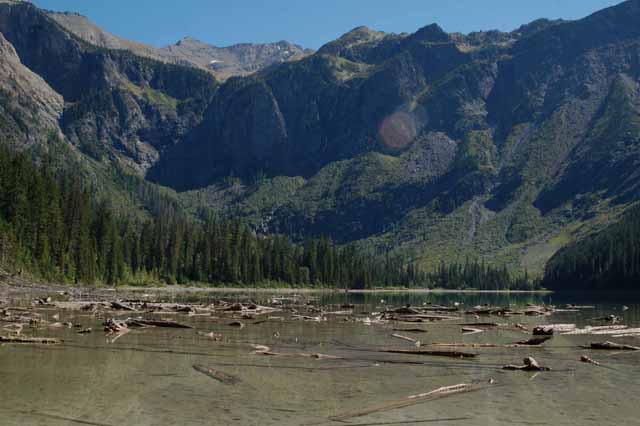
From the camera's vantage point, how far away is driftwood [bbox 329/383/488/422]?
697 inches

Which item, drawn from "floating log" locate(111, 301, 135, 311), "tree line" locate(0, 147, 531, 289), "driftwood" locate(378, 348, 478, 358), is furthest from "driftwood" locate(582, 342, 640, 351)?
"tree line" locate(0, 147, 531, 289)

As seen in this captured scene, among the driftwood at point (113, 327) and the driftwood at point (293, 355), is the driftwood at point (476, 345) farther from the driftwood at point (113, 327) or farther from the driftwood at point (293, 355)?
the driftwood at point (113, 327)

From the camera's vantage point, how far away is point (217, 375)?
930 inches

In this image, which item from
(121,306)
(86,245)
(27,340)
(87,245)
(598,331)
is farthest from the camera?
(87,245)

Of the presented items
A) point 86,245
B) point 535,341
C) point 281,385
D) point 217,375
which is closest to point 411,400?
point 281,385

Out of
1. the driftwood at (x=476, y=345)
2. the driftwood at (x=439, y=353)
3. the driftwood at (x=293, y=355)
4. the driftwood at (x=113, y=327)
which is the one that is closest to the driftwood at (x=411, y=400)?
the driftwood at (x=439, y=353)

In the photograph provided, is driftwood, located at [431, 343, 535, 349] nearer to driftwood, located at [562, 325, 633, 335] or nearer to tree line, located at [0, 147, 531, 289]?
driftwood, located at [562, 325, 633, 335]

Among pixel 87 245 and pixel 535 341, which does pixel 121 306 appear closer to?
pixel 535 341

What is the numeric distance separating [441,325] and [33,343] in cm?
3235

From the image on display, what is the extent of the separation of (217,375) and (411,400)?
24.4 ft

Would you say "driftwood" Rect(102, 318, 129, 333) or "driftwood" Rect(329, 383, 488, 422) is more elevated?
"driftwood" Rect(102, 318, 129, 333)

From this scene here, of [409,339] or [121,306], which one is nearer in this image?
[409,339]

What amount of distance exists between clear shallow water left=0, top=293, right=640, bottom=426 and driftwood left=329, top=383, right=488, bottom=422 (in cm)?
37

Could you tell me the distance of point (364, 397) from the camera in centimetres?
2041
